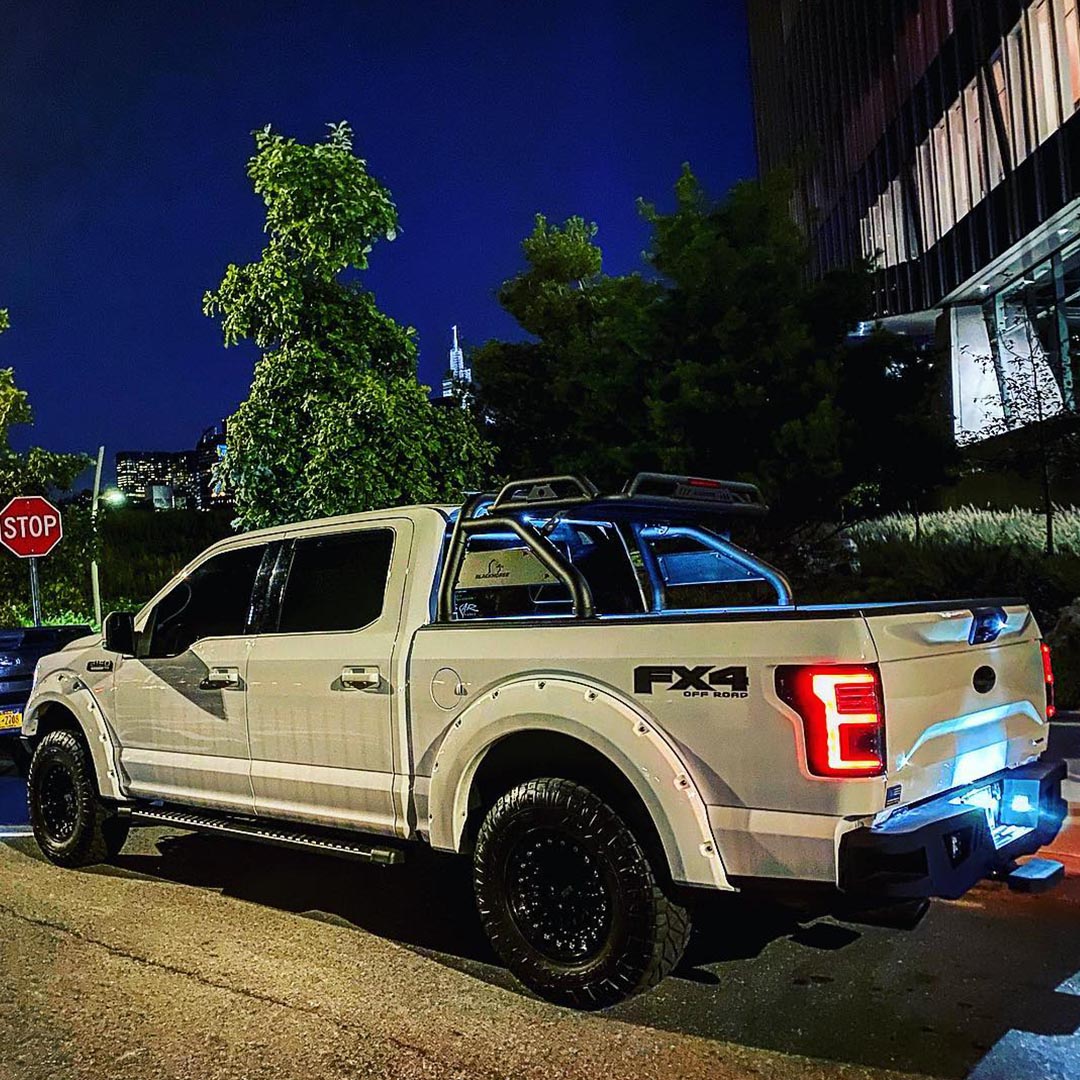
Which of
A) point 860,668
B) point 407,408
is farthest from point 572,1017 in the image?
point 407,408

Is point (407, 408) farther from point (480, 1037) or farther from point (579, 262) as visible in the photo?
point (579, 262)

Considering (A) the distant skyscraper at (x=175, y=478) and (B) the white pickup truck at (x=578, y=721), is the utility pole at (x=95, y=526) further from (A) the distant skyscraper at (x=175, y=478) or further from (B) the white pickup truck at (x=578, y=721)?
(B) the white pickup truck at (x=578, y=721)

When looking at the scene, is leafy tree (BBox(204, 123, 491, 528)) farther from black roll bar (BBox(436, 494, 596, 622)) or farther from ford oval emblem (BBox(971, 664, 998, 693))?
ford oval emblem (BBox(971, 664, 998, 693))

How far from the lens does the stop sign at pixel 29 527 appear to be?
16656 millimetres

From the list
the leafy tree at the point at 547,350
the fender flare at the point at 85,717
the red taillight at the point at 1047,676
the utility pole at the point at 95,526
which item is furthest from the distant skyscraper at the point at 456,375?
the red taillight at the point at 1047,676

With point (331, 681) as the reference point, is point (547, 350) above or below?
above

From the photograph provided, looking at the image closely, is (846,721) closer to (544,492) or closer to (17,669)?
(544,492)

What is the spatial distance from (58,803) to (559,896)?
3.88m

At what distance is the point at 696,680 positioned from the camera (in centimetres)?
411

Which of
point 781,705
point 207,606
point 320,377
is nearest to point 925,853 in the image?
Answer: point 781,705

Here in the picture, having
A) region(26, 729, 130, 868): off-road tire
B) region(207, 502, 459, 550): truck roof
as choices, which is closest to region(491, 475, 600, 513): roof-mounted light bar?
region(207, 502, 459, 550): truck roof

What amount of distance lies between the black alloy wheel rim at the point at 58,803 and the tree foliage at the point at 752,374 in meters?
11.1

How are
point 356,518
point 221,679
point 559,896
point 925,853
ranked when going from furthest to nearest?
point 221,679 < point 356,518 < point 559,896 < point 925,853

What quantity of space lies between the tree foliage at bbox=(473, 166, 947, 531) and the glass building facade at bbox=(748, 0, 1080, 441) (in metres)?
1.47
